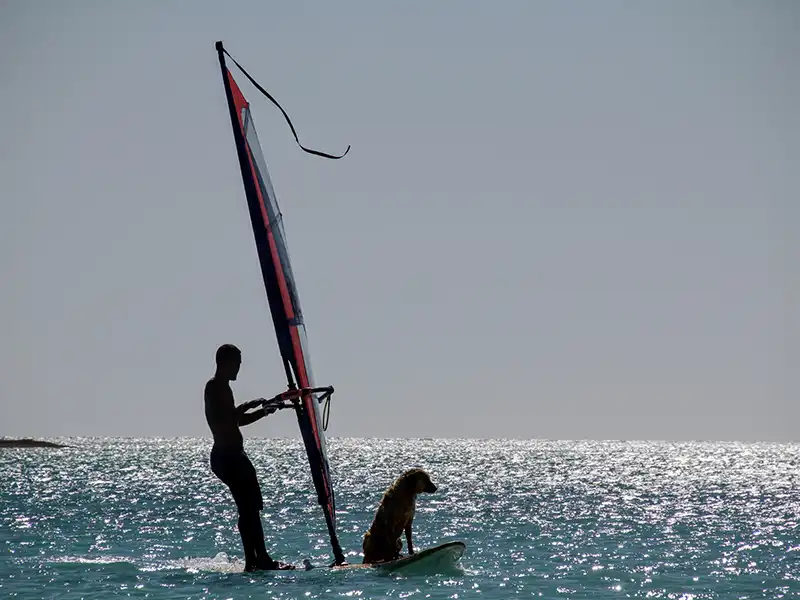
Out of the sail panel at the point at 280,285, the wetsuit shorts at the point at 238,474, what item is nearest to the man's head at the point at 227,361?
the sail panel at the point at 280,285

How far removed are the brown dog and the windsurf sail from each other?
1.10 meters

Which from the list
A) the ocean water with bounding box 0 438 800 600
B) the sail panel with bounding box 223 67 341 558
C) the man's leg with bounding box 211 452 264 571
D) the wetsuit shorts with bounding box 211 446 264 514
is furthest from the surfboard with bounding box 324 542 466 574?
the wetsuit shorts with bounding box 211 446 264 514

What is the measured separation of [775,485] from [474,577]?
50092 millimetres

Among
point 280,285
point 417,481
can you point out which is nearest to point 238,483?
point 280,285

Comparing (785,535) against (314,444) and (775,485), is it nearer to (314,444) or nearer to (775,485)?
(314,444)

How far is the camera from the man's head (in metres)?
13.4

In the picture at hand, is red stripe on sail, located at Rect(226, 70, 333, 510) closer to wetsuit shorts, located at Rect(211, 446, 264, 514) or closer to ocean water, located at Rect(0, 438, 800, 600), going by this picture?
wetsuit shorts, located at Rect(211, 446, 264, 514)

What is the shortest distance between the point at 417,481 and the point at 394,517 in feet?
1.83

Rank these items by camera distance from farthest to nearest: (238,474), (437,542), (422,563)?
(437,542)
(422,563)
(238,474)

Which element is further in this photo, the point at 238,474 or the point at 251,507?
the point at 251,507

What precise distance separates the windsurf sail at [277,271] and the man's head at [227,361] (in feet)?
1.71

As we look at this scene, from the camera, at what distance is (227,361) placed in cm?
1341

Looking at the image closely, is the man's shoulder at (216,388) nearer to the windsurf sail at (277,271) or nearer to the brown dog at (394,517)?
the windsurf sail at (277,271)

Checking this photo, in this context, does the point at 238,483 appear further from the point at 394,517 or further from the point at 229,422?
the point at 394,517
